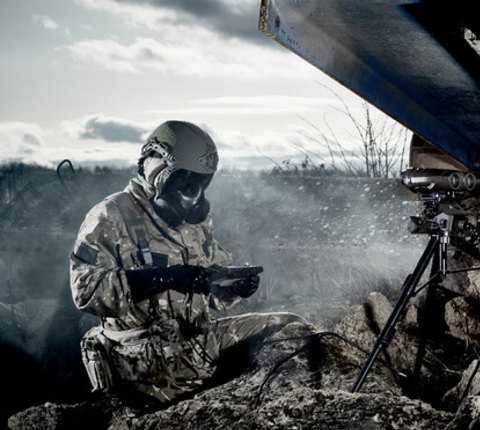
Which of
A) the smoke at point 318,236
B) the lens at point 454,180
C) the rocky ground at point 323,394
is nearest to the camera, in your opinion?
the rocky ground at point 323,394

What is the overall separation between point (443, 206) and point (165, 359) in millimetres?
2119

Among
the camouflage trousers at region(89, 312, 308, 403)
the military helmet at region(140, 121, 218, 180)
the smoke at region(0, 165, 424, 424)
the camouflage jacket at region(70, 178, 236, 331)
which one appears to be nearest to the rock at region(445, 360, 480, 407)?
the camouflage trousers at region(89, 312, 308, 403)

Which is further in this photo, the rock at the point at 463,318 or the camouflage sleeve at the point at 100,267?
the rock at the point at 463,318

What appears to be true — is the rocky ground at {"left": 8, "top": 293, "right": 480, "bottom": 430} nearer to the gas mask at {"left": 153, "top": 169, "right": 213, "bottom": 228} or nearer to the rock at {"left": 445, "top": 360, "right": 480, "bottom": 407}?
the rock at {"left": 445, "top": 360, "right": 480, "bottom": 407}

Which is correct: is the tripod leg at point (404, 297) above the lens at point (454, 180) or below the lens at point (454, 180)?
below

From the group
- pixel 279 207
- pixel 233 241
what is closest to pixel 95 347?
pixel 233 241

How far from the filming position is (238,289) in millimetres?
3533

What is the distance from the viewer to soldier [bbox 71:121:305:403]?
2875mm

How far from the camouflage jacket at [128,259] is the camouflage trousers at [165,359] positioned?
112mm

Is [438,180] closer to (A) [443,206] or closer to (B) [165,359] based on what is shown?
(A) [443,206]

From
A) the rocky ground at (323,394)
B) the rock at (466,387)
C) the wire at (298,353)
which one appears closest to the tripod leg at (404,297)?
the rocky ground at (323,394)

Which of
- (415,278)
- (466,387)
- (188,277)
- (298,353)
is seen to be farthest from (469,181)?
(188,277)

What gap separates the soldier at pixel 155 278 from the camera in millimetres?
2875

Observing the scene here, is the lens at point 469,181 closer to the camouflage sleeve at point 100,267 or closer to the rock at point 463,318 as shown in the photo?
the rock at point 463,318
